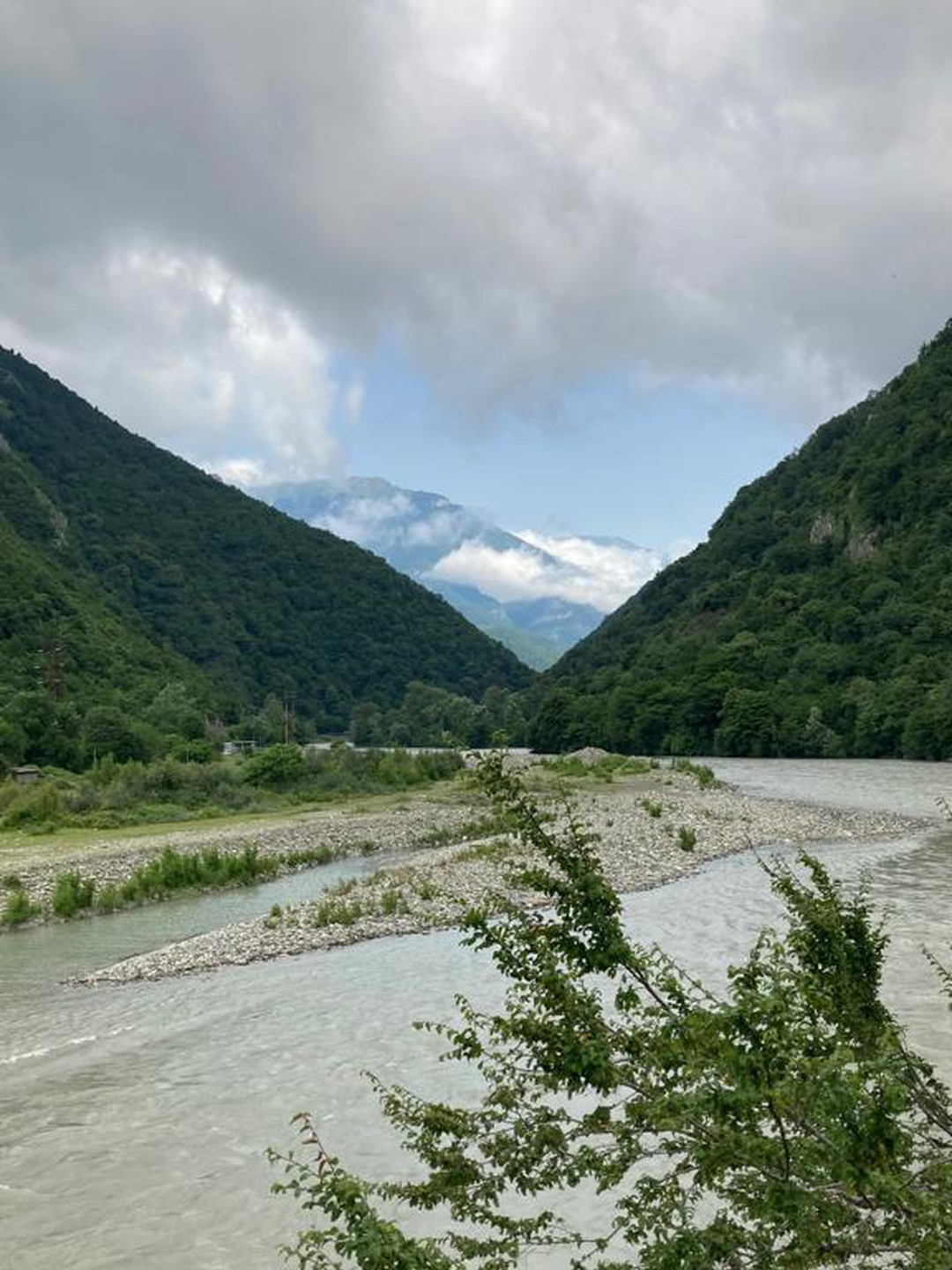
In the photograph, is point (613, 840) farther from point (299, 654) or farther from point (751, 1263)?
point (299, 654)

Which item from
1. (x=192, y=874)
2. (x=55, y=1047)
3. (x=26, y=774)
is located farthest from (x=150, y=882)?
(x=26, y=774)

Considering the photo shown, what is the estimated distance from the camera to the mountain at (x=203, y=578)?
122 m

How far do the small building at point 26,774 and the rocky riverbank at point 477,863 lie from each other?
877 inches

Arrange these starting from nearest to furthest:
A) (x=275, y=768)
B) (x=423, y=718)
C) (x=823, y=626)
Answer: (x=275, y=768) < (x=823, y=626) < (x=423, y=718)

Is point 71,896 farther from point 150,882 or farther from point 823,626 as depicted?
point 823,626

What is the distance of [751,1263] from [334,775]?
6534 cm

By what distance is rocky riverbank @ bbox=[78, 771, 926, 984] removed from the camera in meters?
21.9

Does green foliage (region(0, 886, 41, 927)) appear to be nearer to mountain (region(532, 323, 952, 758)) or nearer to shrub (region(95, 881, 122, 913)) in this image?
shrub (region(95, 881, 122, 913))

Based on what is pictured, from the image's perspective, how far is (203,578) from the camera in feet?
511

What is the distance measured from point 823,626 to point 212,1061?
362 feet

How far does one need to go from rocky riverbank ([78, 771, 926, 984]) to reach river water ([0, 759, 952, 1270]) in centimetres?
125

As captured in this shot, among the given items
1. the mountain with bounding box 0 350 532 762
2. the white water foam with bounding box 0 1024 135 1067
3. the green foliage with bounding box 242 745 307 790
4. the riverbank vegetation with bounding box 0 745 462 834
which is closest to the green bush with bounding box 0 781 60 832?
the riverbank vegetation with bounding box 0 745 462 834

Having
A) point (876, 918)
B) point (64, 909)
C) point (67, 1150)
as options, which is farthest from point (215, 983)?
point (876, 918)

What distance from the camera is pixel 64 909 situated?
27250mm
